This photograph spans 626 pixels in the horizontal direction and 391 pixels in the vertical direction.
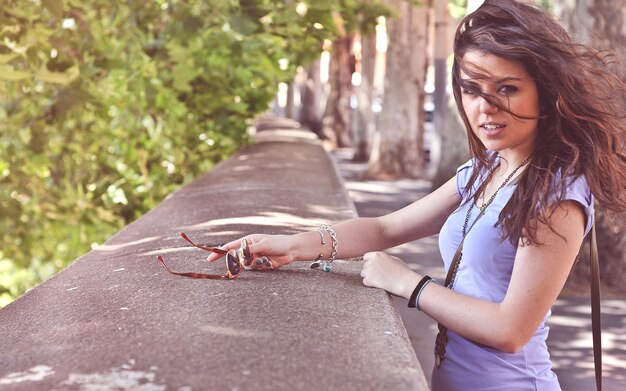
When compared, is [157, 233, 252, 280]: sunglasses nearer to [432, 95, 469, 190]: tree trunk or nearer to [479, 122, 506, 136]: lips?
[479, 122, 506, 136]: lips

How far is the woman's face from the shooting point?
105 inches

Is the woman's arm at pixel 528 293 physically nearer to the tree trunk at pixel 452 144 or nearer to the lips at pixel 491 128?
the lips at pixel 491 128

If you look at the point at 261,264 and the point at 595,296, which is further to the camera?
the point at 261,264

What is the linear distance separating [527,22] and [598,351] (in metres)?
0.98

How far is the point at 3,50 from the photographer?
4.70 metres

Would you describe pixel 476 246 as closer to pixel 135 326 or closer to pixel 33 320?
pixel 135 326

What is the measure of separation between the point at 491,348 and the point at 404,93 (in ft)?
54.9

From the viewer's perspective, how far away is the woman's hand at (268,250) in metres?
3.17

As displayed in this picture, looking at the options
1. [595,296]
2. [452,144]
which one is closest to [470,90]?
[595,296]

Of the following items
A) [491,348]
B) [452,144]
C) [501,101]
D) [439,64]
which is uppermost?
[501,101]

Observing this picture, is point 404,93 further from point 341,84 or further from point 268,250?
point 268,250

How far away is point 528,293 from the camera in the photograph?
2492mm

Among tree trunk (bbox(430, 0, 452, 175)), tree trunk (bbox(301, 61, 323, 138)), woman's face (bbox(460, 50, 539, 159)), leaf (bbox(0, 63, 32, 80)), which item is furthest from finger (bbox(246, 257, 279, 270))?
tree trunk (bbox(301, 61, 323, 138))

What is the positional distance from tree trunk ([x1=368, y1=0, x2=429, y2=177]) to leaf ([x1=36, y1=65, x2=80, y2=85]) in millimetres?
14088
